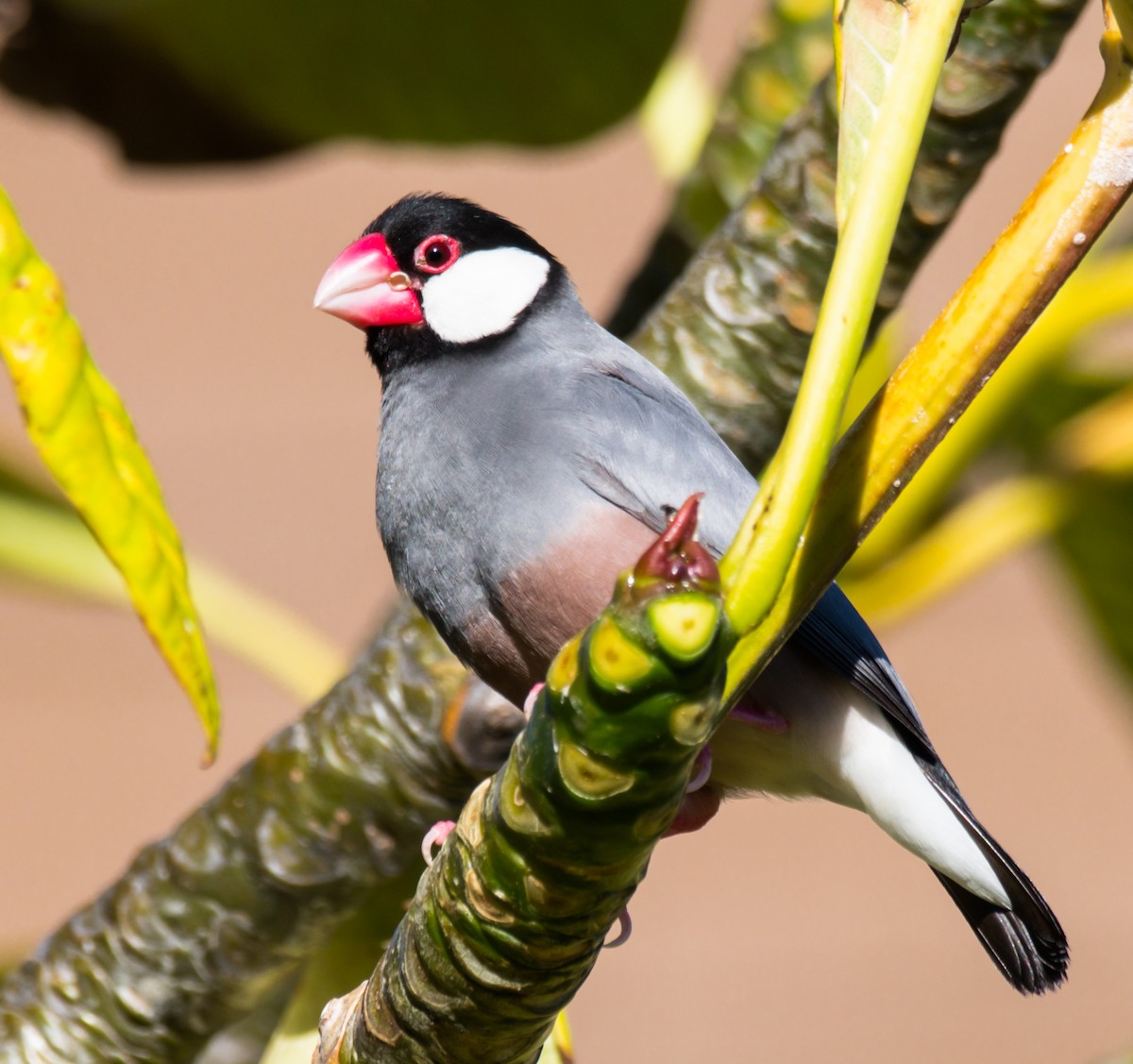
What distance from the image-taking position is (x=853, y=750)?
1148 mm

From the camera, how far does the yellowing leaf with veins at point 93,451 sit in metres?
0.69

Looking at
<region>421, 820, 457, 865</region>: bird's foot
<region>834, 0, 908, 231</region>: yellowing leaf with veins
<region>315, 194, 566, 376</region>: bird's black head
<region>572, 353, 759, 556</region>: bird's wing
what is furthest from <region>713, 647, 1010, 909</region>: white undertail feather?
<region>834, 0, 908, 231</region>: yellowing leaf with veins

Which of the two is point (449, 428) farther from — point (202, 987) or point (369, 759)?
point (202, 987)

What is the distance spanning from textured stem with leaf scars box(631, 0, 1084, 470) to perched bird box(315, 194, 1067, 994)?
1.5 inches

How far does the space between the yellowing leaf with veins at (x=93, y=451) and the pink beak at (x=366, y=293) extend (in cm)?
55

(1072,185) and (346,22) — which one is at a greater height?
(1072,185)

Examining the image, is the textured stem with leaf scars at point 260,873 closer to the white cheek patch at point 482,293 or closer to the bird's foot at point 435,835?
the bird's foot at point 435,835

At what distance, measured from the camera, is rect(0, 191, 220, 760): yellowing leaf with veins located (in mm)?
690

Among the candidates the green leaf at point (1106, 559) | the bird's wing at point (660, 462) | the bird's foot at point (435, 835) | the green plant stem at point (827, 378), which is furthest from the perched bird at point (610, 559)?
the green leaf at point (1106, 559)

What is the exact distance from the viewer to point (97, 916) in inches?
43.5

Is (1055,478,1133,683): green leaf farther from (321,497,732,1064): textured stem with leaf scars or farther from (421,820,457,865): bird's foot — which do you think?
(321,497,732,1064): textured stem with leaf scars

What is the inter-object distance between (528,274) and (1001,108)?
47 centimetres

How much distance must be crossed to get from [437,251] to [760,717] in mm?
553

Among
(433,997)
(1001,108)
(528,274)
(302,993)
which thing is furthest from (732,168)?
(433,997)
